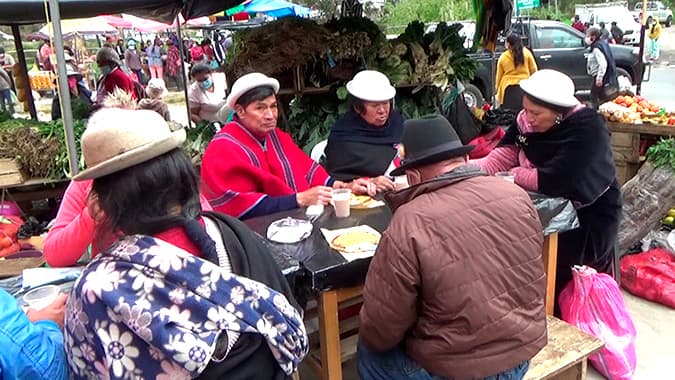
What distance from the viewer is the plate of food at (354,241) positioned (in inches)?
89.1

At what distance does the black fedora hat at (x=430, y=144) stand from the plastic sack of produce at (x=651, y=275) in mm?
2765

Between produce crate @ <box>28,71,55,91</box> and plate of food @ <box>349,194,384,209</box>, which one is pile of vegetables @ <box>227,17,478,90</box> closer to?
plate of food @ <box>349,194,384,209</box>

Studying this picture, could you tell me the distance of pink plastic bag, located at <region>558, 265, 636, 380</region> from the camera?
2.91 meters

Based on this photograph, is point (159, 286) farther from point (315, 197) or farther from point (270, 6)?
point (270, 6)

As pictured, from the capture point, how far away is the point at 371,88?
11.3 feet

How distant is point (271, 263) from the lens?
154cm

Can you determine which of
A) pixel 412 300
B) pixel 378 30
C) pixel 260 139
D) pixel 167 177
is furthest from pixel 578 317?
pixel 378 30

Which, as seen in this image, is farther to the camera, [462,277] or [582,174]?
[582,174]

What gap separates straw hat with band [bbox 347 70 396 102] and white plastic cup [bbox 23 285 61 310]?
2.16 meters

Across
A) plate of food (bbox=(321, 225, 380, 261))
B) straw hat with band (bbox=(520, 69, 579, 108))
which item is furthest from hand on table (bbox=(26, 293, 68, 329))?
straw hat with band (bbox=(520, 69, 579, 108))

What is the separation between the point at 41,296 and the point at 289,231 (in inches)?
41.5

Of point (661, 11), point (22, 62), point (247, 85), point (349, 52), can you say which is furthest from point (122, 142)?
point (661, 11)

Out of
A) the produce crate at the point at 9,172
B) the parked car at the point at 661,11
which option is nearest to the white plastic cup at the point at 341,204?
the produce crate at the point at 9,172

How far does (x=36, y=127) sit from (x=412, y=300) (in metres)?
4.31
